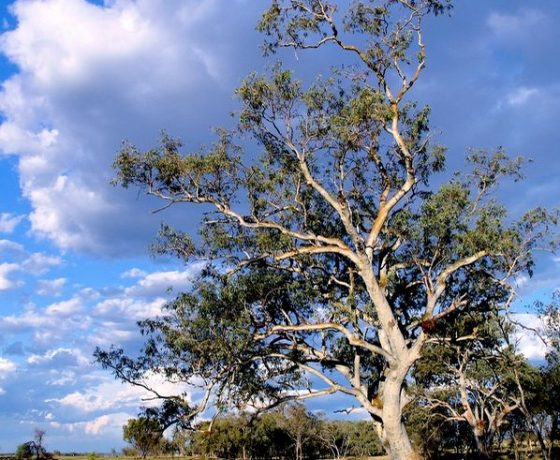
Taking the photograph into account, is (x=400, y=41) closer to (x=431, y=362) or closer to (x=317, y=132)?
(x=317, y=132)

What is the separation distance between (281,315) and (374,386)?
421cm

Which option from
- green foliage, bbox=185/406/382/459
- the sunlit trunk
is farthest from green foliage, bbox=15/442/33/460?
the sunlit trunk

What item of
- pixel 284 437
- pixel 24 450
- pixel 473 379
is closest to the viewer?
pixel 473 379

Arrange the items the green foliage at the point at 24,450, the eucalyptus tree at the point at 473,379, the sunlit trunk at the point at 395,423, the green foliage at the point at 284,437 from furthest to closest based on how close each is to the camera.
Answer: the green foliage at the point at 284,437
the green foliage at the point at 24,450
the eucalyptus tree at the point at 473,379
the sunlit trunk at the point at 395,423

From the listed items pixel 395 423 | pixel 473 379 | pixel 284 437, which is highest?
pixel 473 379

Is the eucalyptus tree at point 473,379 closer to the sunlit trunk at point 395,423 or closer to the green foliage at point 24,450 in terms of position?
the sunlit trunk at point 395,423

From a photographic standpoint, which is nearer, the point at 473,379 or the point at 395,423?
the point at 395,423

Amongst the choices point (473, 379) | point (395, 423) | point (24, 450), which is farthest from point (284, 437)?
point (395, 423)

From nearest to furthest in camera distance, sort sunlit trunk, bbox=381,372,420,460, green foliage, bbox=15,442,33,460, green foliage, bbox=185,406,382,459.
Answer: sunlit trunk, bbox=381,372,420,460
green foliage, bbox=15,442,33,460
green foliage, bbox=185,406,382,459

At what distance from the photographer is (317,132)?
65.5 ft

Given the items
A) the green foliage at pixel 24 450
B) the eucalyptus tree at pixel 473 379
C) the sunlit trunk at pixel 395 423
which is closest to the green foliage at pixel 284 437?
the green foliage at pixel 24 450

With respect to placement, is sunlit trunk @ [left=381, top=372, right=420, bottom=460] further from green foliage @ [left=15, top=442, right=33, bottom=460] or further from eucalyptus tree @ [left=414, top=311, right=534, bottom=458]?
green foliage @ [left=15, top=442, right=33, bottom=460]

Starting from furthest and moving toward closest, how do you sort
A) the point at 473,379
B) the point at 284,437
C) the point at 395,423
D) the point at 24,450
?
the point at 284,437 < the point at 24,450 < the point at 473,379 < the point at 395,423

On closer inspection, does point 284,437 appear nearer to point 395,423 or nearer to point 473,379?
point 473,379
